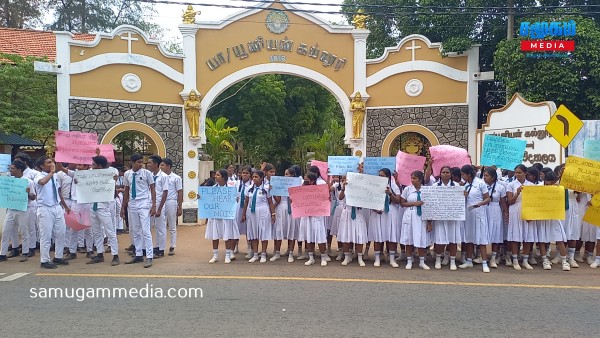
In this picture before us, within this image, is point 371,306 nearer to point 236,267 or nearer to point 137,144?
point 236,267

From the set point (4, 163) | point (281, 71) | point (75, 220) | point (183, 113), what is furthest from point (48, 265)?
point (281, 71)

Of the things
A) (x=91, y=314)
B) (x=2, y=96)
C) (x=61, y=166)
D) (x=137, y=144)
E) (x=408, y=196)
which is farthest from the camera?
(x=137, y=144)

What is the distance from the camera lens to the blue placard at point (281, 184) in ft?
27.5

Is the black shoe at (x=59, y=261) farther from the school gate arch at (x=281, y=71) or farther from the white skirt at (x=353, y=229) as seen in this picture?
the school gate arch at (x=281, y=71)

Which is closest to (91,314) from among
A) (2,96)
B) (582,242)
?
(582,242)

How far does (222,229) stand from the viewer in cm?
836

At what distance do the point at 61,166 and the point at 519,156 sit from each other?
7651 millimetres

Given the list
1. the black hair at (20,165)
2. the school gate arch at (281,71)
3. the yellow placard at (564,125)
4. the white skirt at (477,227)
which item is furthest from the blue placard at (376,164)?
Answer: the school gate arch at (281,71)

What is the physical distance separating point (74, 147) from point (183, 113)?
19.3ft

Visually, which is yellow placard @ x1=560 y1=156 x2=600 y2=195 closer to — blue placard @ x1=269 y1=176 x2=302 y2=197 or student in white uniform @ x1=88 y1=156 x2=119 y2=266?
blue placard @ x1=269 y1=176 x2=302 y2=197

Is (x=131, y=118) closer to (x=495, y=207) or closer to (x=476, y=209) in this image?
(x=476, y=209)

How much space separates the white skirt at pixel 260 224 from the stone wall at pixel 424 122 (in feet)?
23.0

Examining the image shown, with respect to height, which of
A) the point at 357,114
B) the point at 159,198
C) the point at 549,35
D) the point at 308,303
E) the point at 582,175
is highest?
the point at 549,35

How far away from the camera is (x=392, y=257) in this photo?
8148 mm
